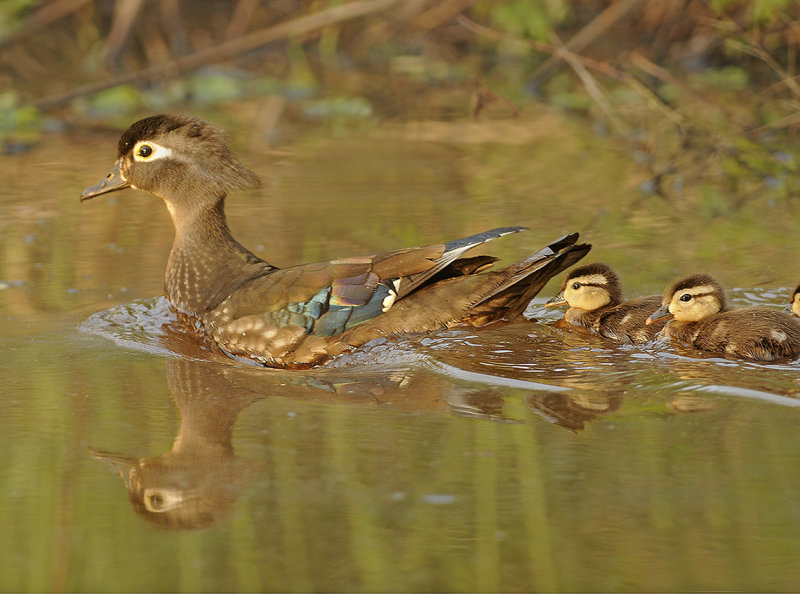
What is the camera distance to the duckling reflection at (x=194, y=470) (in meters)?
3.95

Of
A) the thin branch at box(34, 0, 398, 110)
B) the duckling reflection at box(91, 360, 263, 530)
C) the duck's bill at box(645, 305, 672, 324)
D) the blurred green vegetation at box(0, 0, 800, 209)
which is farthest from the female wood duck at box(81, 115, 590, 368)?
the thin branch at box(34, 0, 398, 110)

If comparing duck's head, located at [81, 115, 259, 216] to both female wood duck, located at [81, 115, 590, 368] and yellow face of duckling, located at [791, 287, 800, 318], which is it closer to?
female wood duck, located at [81, 115, 590, 368]

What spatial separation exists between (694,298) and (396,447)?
2.09 metres

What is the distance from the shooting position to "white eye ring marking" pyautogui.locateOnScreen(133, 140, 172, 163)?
6.64m

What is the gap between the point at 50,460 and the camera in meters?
4.38

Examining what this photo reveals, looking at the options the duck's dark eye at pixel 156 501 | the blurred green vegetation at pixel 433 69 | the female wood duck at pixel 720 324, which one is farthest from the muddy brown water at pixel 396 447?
the blurred green vegetation at pixel 433 69

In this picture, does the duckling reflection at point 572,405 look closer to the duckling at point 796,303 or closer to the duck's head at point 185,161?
the duckling at point 796,303

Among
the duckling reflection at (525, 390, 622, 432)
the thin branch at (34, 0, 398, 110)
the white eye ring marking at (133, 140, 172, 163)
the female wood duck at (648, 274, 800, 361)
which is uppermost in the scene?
the thin branch at (34, 0, 398, 110)

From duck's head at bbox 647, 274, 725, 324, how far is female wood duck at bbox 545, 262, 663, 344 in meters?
0.24

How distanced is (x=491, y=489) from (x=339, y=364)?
75.5 inches

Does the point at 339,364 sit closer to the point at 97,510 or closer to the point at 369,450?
the point at 369,450

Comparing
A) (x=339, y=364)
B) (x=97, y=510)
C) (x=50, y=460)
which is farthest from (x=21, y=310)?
(x=97, y=510)

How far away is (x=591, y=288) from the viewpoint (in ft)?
20.9

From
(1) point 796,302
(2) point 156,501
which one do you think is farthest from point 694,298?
(2) point 156,501
